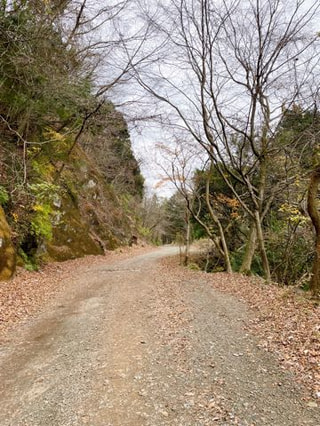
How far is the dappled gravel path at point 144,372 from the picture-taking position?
3152 mm

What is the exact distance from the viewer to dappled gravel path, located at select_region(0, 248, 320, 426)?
3152 millimetres

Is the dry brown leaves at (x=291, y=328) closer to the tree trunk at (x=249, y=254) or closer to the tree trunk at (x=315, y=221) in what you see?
the tree trunk at (x=315, y=221)

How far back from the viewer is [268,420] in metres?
3.01

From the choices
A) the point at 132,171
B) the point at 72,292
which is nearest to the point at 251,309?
the point at 72,292

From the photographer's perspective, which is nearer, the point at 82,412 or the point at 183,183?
the point at 82,412

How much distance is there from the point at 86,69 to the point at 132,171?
24485 mm

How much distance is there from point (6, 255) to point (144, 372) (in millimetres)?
6482

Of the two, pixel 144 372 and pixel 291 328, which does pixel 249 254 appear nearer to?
pixel 291 328

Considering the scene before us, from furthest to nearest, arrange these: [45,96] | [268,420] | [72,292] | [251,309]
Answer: [45,96] → [72,292] → [251,309] → [268,420]

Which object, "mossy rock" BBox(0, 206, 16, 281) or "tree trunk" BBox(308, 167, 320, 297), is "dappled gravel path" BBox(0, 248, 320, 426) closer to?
"tree trunk" BBox(308, 167, 320, 297)

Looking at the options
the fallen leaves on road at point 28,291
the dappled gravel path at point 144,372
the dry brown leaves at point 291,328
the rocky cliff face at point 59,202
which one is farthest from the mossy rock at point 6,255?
the dry brown leaves at point 291,328

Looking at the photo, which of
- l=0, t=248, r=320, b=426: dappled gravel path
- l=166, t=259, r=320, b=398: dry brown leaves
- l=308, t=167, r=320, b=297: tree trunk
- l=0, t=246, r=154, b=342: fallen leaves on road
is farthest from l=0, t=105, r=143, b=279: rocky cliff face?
l=308, t=167, r=320, b=297: tree trunk

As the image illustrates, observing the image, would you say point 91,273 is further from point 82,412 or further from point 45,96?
point 82,412

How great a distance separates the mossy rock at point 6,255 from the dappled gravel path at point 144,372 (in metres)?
2.50
